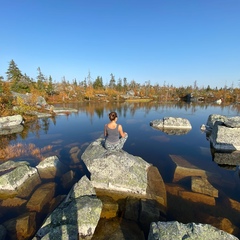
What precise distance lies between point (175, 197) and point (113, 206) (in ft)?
10.6

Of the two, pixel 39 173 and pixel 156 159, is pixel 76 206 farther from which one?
pixel 156 159

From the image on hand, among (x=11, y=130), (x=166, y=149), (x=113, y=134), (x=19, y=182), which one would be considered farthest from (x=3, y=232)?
(x=11, y=130)

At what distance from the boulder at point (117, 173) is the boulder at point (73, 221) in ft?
6.01

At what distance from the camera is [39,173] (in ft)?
34.6

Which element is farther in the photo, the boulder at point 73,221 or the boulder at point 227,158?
the boulder at point 227,158

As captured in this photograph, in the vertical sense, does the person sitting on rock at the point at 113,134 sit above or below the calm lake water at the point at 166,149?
above

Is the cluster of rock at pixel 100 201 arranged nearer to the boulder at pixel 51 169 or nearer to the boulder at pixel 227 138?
the boulder at pixel 51 169

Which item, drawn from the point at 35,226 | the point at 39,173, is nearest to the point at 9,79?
the point at 39,173

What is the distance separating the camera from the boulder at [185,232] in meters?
4.36

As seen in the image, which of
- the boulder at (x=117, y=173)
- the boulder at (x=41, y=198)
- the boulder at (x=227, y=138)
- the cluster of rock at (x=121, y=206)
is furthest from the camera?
the boulder at (x=227, y=138)

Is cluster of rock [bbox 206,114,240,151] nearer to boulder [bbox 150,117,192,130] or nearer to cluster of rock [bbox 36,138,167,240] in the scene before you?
boulder [bbox 150,117,192,130]

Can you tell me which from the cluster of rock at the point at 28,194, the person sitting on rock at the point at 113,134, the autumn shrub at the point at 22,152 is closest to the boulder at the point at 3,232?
the cluster of rock at the point at 28,194

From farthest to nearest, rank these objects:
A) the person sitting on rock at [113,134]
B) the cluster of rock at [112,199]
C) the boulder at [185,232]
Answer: the person sitting on rock at [113,134] < the cluster of rock at [112,199] < the boulder at [185,232]

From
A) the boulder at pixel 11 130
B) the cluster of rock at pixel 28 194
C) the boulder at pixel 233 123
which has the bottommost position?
the boulder at pixel 11 130
